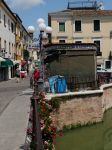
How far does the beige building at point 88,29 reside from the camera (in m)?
51.2

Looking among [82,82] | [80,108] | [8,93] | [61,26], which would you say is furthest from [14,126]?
[61,26]

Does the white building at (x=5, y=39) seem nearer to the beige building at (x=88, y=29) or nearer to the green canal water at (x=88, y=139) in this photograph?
the beige building at (x=88, y=29)

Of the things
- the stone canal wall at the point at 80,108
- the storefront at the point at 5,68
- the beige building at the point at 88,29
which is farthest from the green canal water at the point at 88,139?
the beige building at the point at 88,29

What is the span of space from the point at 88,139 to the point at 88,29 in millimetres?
34672

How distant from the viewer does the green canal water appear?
16538mm

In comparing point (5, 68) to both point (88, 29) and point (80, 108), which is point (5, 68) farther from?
point (80, 108)

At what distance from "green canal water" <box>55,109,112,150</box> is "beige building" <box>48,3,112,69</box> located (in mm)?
31015

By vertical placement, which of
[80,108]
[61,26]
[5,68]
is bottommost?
[80,108]

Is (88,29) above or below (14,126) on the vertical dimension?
above

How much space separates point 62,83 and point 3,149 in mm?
10696

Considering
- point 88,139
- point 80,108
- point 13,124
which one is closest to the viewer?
point 13,124

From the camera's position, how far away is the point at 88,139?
1802 cm

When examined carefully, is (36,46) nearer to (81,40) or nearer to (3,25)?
(3,25)

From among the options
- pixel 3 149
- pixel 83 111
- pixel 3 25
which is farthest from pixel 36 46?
pixel 3 25
